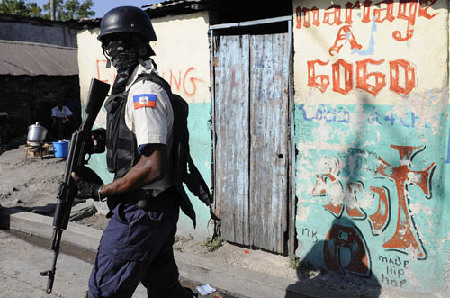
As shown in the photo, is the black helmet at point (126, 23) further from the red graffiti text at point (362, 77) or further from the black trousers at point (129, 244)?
the red graffiti text at point (362, 77)

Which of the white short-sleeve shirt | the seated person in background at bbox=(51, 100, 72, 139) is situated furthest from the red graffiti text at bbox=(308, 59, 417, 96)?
the seated person in background at bbox=(51, 100, 72, 139)

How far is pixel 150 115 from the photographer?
2125mm

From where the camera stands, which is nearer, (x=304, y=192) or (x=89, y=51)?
(x=304, y=192)

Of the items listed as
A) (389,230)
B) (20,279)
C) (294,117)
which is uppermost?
(294,117)

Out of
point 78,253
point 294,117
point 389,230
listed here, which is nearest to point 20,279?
point 78,253

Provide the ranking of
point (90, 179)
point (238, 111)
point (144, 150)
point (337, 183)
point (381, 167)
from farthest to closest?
point (238, 111), point (337, 183), point (381, 167), point (90, 179), point (144, 150)

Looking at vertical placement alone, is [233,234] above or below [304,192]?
below

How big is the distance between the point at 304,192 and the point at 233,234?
1.06 meters

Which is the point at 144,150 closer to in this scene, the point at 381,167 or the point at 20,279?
the point at 381,167

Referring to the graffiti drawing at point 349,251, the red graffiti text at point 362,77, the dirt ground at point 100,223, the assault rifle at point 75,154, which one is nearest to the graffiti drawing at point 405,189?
the graffiti drawing at point 349,251

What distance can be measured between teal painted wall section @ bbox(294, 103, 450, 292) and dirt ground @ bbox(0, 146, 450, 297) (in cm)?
14

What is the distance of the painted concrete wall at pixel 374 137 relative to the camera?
3354mm

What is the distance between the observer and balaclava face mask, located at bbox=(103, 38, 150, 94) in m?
2.42

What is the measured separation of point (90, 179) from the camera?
2.41m
